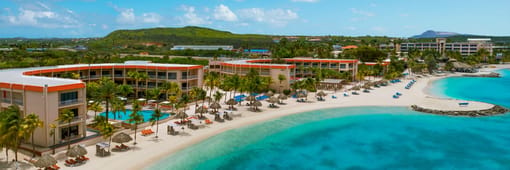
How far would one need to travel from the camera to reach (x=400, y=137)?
148ft

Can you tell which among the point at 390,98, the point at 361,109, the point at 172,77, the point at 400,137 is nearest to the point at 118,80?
the point at 172,77

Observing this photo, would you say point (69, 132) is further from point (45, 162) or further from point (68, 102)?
point (45, 162)

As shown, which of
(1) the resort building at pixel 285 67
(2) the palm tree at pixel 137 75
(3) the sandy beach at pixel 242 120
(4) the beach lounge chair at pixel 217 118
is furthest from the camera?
(1) the resort building at pixel 285 67

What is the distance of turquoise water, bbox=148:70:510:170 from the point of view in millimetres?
35062

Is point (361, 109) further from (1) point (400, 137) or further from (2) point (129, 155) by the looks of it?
(2) point (129, 155)

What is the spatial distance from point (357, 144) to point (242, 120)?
16.0 meters

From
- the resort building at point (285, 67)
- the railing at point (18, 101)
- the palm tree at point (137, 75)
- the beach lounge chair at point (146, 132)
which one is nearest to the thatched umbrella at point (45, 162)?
the railing at point (18, 101)

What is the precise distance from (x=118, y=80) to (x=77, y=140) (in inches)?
1157

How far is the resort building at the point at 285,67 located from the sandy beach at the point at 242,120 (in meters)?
6.77

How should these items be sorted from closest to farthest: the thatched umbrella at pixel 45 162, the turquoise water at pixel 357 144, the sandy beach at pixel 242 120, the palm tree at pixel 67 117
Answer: the thatched umbrella at pixel 45 162, the sandy beach at pixel 242 120, the palm tree at pixel 67 117, the turquoise water at pixel 357 144

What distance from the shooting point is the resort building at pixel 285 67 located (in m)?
74.2

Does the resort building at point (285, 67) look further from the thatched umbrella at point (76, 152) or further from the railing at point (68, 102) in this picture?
the thatched umbrella at point (76, 152)

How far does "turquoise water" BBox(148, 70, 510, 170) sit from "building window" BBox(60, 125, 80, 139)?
10162mm

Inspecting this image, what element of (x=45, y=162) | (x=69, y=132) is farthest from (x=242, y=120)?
(x=45, y=162)
